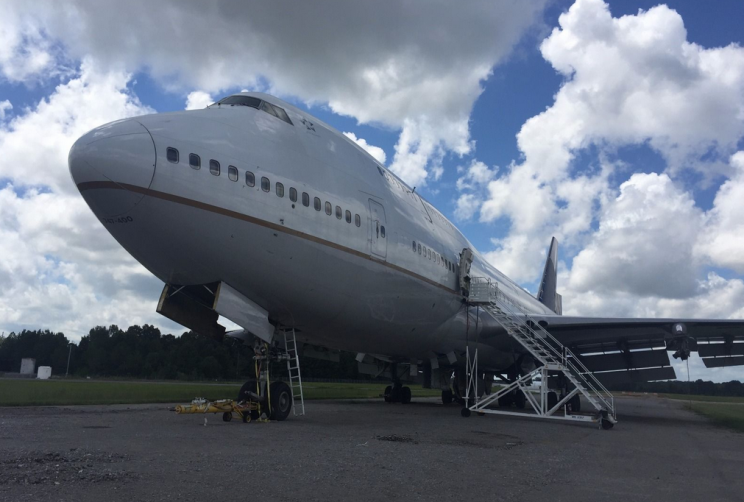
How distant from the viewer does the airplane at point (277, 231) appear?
9.45m

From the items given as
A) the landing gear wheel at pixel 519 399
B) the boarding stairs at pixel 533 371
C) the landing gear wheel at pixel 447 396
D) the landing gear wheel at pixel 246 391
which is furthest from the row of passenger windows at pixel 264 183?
the landing gear wheel at pixel 519 399

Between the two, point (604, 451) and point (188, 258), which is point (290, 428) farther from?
point (604, 451)

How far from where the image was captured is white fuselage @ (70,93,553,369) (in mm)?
9359

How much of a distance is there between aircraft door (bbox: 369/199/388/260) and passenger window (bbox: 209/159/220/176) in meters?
4.36

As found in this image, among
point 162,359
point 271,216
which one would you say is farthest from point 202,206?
point 162,359

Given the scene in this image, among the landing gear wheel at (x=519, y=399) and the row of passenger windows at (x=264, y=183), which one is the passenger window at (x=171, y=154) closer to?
the row of passenger windows at (x=264, y=183)

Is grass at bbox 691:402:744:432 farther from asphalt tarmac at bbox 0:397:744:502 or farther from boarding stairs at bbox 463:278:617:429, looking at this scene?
asphalt tarmac at bbox 0:397:744:502

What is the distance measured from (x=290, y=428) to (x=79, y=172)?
5.95 m

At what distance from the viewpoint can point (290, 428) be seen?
35.0 ft

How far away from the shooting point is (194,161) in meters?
9.75

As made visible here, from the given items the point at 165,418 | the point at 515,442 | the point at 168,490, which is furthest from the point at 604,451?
the point at 165,418

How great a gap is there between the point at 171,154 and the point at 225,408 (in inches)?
206

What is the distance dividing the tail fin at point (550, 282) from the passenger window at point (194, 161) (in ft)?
112

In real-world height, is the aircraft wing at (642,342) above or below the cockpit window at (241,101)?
below
